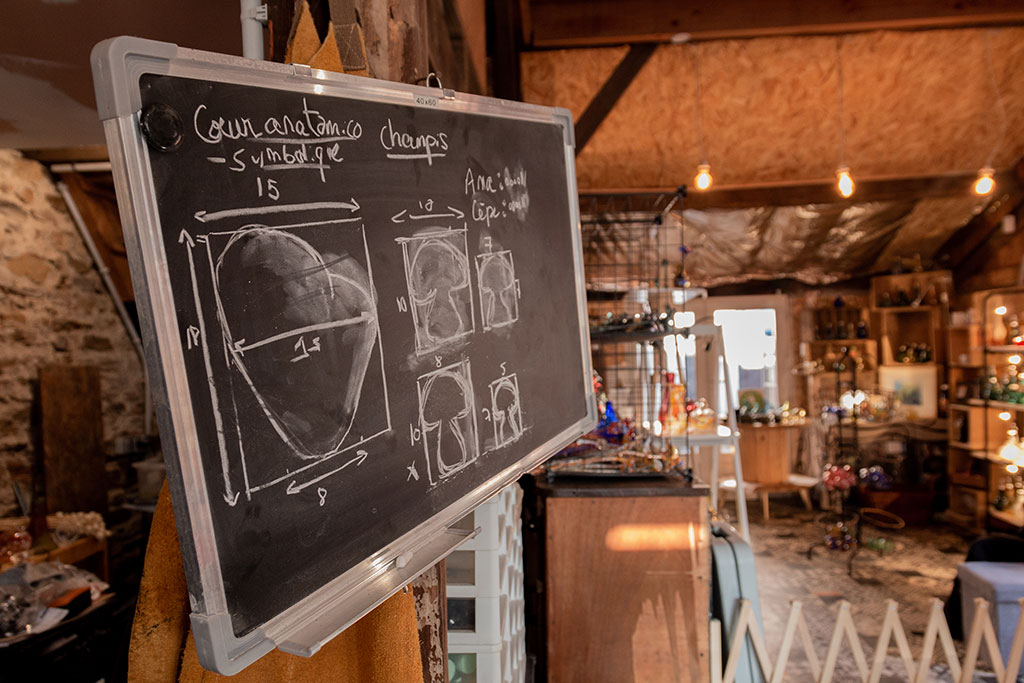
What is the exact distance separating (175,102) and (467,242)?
0.51m

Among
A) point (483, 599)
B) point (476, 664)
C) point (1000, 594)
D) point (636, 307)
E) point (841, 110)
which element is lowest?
point (1000, 594)

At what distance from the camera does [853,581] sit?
4.50 meters

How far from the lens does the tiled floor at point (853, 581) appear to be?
3.53 meters

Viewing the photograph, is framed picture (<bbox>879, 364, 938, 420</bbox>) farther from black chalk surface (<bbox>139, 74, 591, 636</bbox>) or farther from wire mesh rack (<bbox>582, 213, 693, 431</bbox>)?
black chalk surface (<bbox>139, 74, 591, 636</bbox>)

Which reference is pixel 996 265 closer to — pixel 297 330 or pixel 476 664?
pixel 476 664

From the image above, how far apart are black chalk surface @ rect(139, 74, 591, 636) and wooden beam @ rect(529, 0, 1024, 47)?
10.8 feet

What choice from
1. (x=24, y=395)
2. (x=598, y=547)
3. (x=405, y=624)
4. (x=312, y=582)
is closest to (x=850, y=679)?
(x=598, y=547)

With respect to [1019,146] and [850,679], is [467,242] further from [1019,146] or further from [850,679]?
[1019,146]

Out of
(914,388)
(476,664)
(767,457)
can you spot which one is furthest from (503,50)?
(914,388)

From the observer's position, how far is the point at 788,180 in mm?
5203

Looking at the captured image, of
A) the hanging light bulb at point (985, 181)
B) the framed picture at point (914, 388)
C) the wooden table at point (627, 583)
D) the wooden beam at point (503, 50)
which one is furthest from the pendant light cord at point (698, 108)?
the framed picture at point (914, 388)

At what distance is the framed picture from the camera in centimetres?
644

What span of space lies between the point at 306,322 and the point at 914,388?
7233 mm

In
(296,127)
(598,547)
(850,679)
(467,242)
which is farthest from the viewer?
(850,679)
